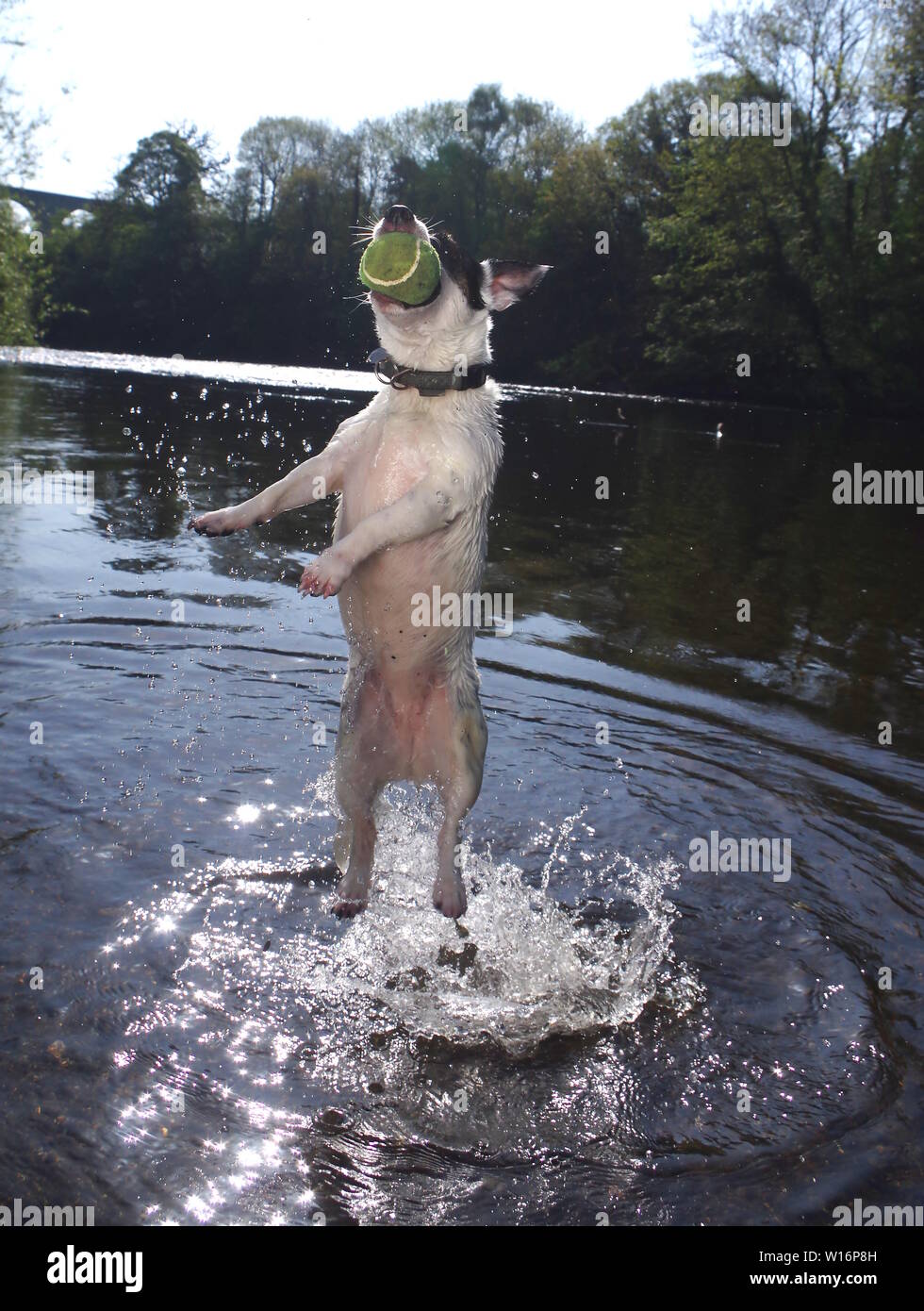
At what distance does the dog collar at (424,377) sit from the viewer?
175 inches

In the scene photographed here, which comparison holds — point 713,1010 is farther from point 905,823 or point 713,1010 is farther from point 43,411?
point 43,411

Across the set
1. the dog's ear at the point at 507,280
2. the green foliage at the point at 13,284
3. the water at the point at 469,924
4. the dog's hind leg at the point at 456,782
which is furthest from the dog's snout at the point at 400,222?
the green foliage at the point at 13,284

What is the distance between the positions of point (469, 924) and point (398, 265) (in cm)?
270

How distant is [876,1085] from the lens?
3.74 meters

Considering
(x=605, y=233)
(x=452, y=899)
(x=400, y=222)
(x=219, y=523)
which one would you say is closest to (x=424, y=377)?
(x=400, y=222)

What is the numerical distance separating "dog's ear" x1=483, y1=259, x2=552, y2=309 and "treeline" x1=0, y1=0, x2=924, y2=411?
15205 mm

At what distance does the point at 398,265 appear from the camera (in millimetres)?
4141

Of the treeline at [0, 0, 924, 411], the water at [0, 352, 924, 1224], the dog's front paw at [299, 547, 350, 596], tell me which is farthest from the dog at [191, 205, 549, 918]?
the treeline at [0, 0, 924, 411]

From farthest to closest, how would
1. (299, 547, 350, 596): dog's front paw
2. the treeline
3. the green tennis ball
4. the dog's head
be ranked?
the treeline → the dog's head → the green tennis ball → (299, 547, 350, 596): dog's front paw

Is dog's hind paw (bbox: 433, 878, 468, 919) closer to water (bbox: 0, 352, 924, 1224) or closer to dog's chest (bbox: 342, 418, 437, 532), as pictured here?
water (bbox: 0, 352, 924, 1224)

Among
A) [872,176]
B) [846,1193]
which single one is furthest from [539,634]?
[872,176]

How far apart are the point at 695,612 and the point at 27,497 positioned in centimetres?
675

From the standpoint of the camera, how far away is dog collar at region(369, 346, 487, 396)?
4.44m
